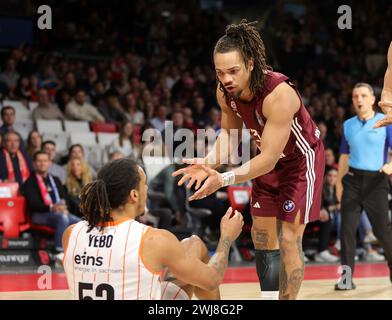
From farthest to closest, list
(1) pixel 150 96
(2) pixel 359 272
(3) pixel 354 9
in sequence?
(3) pixel 354 9 → (1) pixel 150 96 → (2) pixel 359 272

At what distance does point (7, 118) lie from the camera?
29.1 ft

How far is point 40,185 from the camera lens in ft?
26.5

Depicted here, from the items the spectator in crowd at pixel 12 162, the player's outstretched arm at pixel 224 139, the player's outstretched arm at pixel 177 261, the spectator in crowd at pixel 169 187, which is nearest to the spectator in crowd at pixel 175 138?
the spectator in crowd at pixel 169 187

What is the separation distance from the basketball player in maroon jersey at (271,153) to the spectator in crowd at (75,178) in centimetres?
413

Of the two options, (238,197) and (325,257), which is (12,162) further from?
(325,257)

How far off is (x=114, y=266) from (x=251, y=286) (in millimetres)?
3714

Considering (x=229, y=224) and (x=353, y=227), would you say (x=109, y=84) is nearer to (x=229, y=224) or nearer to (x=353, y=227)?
(x=353, y=227)

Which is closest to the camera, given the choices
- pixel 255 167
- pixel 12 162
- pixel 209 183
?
pixel 209 183

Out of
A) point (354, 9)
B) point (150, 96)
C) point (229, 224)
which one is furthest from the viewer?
point (354, 9)

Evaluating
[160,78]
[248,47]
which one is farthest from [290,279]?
[160,78]

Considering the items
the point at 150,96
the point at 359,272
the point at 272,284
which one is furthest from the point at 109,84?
the point at 272,284

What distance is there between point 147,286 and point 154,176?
19.9ft

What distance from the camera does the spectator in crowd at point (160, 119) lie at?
10492mm

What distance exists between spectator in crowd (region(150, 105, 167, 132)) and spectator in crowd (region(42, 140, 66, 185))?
2.02 m
